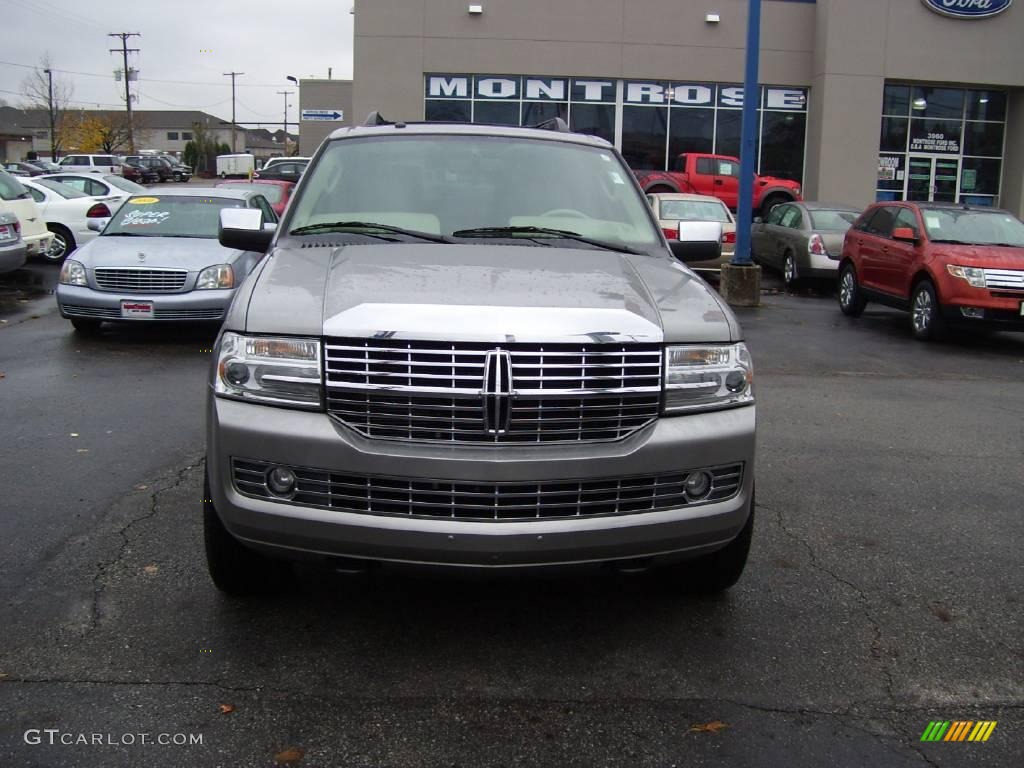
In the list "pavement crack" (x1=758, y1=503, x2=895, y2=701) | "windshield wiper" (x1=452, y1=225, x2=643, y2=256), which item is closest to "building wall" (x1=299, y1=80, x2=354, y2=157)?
"windshield wiper" (x1=452, y1=225, x2=643, y2=256)

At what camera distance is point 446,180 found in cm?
483

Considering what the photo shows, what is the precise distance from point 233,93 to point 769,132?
93.3 m

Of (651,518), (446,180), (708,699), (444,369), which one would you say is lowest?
(708,699)

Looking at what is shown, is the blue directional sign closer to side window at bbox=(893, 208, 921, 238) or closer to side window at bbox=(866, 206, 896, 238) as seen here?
side window at bbox=(866, 206, 896, 238)

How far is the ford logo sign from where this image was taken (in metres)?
28.4

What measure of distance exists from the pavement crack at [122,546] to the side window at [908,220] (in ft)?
32.7

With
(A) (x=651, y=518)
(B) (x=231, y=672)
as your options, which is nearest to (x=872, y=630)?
(A) (x=651, y=518)

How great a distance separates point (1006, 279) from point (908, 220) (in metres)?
2.06

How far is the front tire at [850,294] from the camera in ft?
46.4

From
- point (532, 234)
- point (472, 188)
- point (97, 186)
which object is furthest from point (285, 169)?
point (532, 234)

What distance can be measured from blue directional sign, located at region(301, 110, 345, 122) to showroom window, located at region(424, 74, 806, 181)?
26.1m

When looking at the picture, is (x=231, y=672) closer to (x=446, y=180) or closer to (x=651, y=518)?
(x=651, y=518)

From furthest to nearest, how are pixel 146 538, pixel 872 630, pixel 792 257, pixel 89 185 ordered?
pixel 89 185, pixel 792 257, pixel 146 538, pixel 872 630

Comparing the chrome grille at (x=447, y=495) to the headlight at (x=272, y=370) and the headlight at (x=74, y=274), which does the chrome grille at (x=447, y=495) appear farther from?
the headlight at (x=74, y=274)
